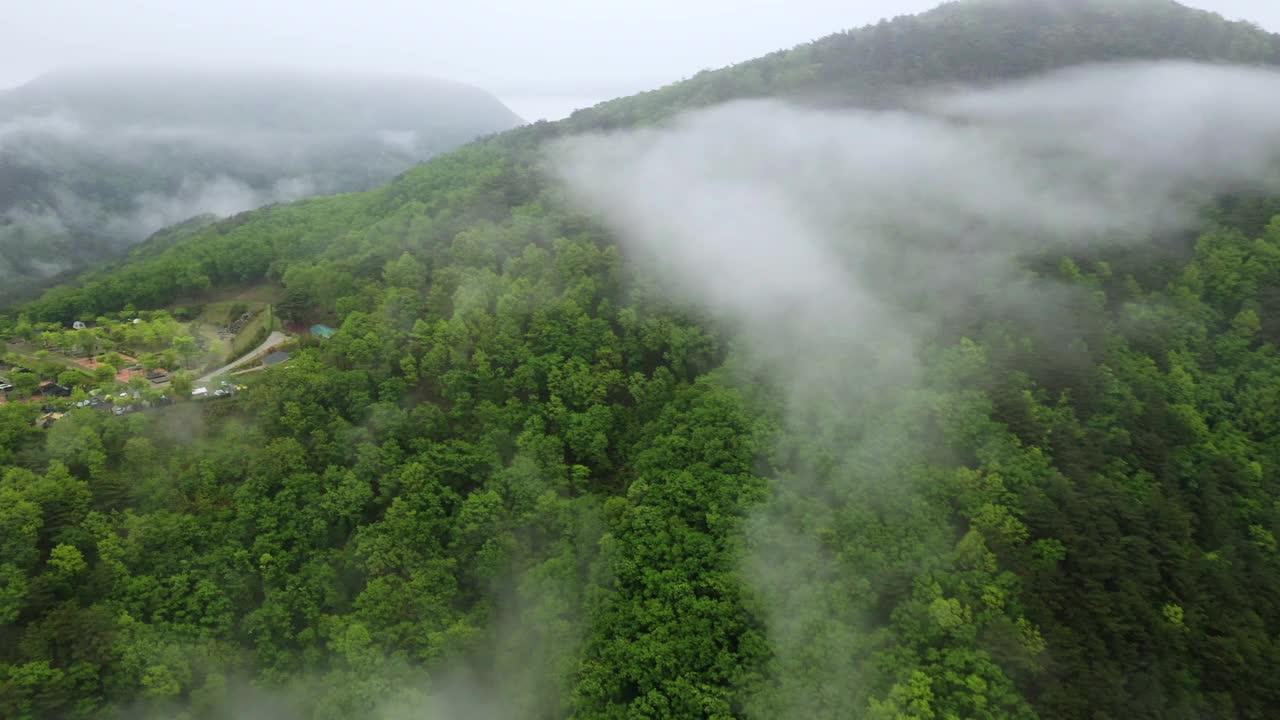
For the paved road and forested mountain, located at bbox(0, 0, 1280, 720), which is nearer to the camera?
forested mountain, located at bbox(0, 0, 1280, 720)

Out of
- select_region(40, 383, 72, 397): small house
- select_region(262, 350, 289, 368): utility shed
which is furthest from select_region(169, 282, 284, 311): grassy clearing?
select_region(40, 383, 72, 397): small house

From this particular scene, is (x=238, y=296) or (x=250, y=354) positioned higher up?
(x=238, y=296)

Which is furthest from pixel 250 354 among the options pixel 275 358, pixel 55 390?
pixel 55 390

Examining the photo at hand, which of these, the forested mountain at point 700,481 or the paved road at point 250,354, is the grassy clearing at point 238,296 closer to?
the forested mountain at point 700,481

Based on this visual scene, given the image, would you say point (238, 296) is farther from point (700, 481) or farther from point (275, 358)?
point (700, 481)

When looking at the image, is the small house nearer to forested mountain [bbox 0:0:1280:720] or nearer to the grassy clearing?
forested mountain [bbox 0:0:1280:720]

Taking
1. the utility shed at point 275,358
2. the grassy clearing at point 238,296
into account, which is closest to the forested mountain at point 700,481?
the grassy clearing at point 238,296
